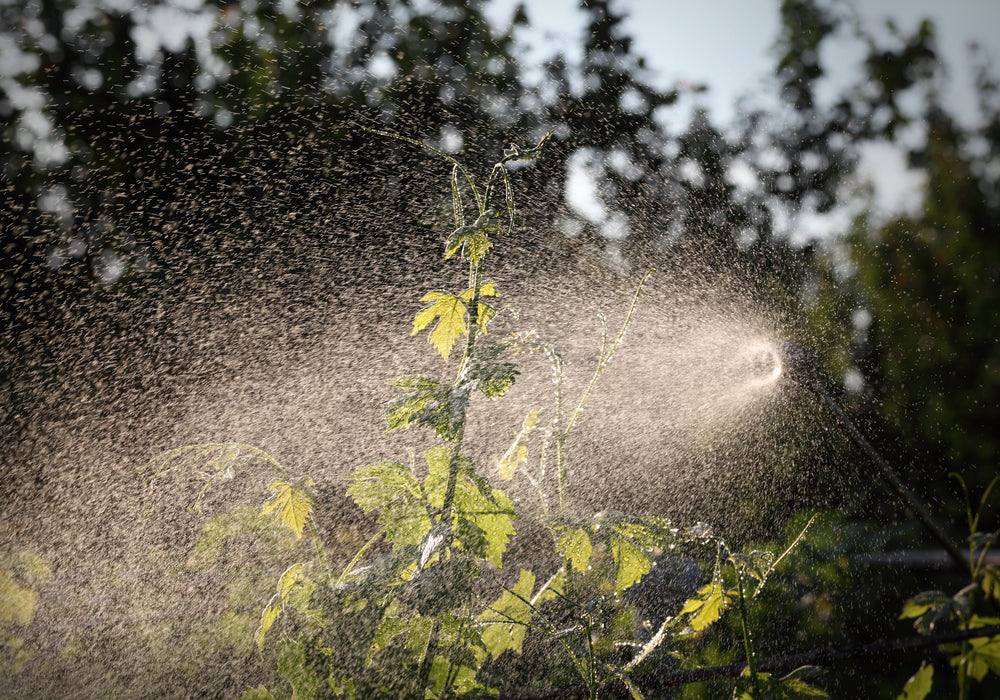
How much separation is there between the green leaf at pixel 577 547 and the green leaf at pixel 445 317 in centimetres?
38

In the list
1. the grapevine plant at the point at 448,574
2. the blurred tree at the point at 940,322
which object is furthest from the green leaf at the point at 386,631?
the blurred tree at the point at 940,322

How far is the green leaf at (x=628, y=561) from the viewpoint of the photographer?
2.92ft

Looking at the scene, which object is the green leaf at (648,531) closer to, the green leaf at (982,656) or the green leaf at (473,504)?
the green leaf at (473,504)

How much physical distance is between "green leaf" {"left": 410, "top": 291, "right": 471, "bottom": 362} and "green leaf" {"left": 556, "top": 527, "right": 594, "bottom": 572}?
378mm

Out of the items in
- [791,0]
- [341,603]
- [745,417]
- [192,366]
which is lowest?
[192,366]

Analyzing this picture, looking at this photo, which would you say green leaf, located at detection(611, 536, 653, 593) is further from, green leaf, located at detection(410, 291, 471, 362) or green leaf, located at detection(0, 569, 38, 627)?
green leaf, located at detection(0, 569, 38, 627)

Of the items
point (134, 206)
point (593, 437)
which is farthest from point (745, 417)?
point (134, 206)

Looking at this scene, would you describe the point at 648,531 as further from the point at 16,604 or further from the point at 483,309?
the point at 16,604

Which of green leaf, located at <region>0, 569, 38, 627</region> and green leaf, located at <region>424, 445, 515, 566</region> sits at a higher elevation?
green leaf, located at <region>424, 445, 515, 566</region>

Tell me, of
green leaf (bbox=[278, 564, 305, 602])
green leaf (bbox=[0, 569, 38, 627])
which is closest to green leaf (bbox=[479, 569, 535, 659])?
green leaf (bbox=[278, 564, 305, 602])

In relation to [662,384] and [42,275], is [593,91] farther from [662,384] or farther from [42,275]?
[42,275]

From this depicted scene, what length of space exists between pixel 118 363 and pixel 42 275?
3.24ft

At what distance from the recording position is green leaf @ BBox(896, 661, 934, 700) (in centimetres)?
79

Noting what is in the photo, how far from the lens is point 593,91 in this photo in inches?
208
